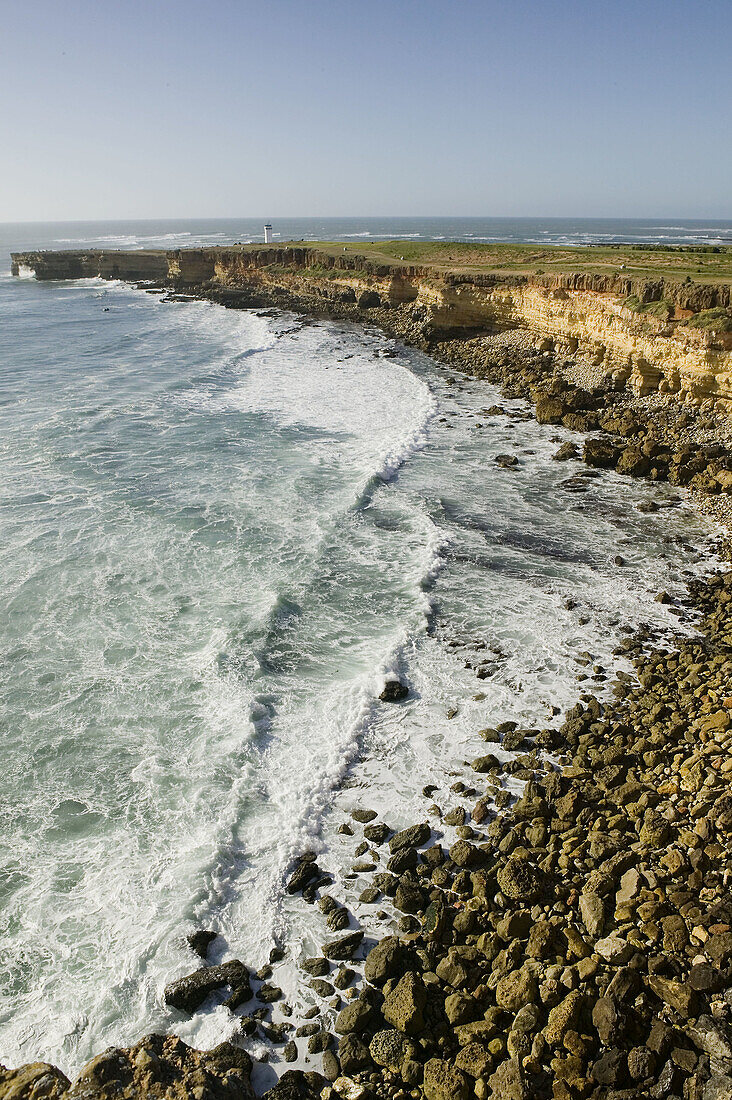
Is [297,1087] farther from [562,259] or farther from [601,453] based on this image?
[562,259]

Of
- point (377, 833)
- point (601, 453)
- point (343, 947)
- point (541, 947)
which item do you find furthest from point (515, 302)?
point (343, 947)

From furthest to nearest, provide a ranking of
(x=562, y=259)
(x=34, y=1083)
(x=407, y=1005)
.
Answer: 1. (x=562, y=259)
2. (x=407, y=1005)
3. (x=34, y=1083)

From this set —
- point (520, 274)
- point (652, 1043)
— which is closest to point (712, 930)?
point (652, 1043)

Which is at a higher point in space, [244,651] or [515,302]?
[515,302]

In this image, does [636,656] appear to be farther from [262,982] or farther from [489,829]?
[262,982]

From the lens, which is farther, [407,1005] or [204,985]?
[204,985]

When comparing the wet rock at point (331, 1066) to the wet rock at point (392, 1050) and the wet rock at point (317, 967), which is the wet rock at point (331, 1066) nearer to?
the wet rock at point (392, 1050)

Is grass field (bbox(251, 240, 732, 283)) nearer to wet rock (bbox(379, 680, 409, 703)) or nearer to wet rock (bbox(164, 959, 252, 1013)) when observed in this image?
wet rock (bbox(379, 680, 409, 703))

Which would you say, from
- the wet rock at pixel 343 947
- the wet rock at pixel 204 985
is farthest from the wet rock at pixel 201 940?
the wet rock at pixel 343 947
